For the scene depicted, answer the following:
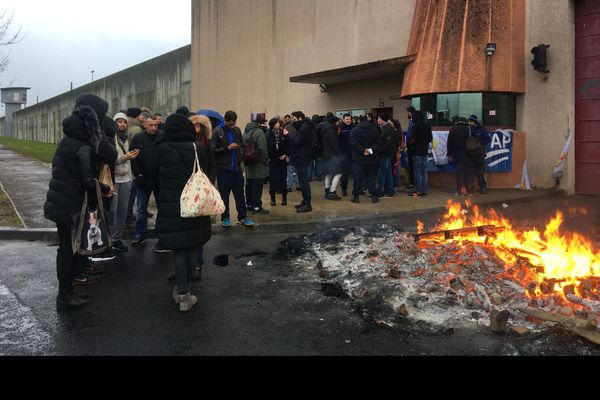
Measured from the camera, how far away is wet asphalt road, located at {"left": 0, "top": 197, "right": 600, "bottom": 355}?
13.0 feet

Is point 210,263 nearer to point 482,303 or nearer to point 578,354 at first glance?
point 482,303

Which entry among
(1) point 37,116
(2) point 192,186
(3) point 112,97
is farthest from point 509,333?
(1) point 37,116

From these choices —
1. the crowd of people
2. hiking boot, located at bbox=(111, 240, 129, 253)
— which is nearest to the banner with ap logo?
the crowd of people

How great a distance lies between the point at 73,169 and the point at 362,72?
38.2ft

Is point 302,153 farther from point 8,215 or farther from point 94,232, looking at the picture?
point 8,215

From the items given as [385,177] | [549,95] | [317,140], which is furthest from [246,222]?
[549,95]

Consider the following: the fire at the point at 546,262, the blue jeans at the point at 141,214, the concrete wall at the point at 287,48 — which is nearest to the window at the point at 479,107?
the concrete wall at the point at 287,48

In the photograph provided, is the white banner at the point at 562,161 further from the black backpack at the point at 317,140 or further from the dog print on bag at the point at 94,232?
the dog print on bag at the point at 94,232

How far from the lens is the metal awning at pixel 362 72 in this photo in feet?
45.1

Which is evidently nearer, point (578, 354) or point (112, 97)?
point (578, 354)

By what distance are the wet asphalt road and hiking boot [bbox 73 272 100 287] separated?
4.4 inches

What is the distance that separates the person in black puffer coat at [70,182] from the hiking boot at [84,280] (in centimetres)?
77

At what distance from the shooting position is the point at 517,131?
12.8m
